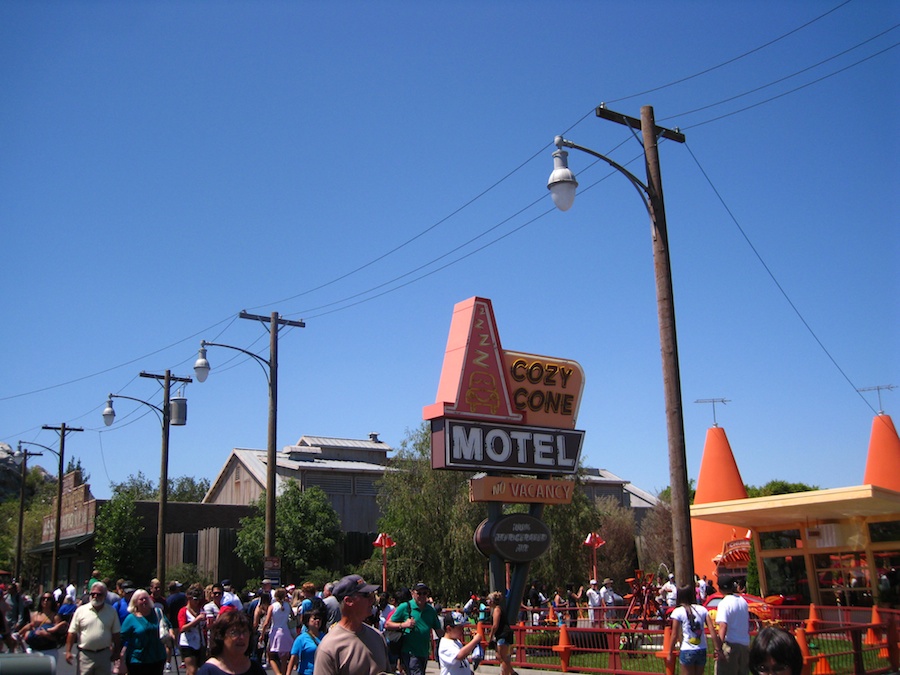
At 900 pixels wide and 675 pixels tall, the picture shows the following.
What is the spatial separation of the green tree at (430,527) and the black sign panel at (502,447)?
1701 cm

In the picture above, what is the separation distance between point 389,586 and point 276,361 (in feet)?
54.6

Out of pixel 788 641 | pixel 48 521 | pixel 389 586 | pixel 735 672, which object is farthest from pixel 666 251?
pixel 48 521

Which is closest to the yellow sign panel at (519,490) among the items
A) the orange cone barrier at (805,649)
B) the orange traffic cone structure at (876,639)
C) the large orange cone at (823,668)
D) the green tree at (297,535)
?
the orange cone barrier at (805,649)

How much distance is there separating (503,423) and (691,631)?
720cm

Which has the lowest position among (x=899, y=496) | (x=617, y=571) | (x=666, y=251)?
(x=617, y=571)

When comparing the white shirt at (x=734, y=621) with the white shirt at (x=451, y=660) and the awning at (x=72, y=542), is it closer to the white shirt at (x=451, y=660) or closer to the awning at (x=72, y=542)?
the white shirt at (x=451, y=660)

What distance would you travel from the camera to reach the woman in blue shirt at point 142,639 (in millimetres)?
9766

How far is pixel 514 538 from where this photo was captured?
16156mm

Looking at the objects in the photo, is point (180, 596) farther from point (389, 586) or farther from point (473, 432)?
point (389, 586)

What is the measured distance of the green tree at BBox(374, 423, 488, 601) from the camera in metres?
34.2

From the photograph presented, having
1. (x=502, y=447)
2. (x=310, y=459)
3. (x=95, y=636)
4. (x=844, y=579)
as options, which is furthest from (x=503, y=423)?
(x=310, y=459)

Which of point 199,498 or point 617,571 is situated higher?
point 199,498

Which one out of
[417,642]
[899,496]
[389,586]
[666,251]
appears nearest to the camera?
[417,642]

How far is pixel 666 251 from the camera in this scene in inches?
448
